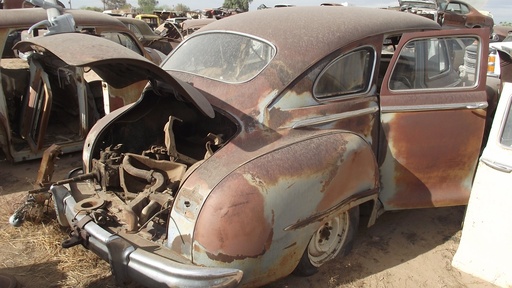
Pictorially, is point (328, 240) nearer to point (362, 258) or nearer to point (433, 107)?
point (362, 258)

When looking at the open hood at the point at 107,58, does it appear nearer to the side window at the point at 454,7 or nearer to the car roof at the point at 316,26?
the car roof at the point at 316,26

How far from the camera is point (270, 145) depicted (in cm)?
275

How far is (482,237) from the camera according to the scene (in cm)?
305

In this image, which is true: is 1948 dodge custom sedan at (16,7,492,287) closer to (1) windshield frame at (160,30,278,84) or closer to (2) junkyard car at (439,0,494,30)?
(1) windshield frame at (160,30,278,84)

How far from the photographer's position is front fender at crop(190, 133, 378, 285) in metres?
2.37

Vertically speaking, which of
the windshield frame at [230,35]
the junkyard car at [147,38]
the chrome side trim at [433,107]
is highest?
the windshield frame at [230,35]

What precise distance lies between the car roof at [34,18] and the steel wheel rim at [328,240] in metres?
4.40

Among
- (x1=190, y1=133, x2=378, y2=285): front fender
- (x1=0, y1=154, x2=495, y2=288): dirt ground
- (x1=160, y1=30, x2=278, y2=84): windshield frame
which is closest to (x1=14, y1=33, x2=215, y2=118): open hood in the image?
(x1=160, y1=30, x2=278, y2=84): windshield frame

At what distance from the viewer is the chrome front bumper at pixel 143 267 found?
228 cm

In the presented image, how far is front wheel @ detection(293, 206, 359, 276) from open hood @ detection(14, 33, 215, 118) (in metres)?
1.19

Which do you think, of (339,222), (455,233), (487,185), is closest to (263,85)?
(339,222)

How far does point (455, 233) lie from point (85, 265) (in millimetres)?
3215

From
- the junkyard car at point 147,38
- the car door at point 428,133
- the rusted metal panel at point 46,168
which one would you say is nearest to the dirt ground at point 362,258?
the car door at point 428,133

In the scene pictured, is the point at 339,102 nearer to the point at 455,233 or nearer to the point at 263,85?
the point at 263,85
